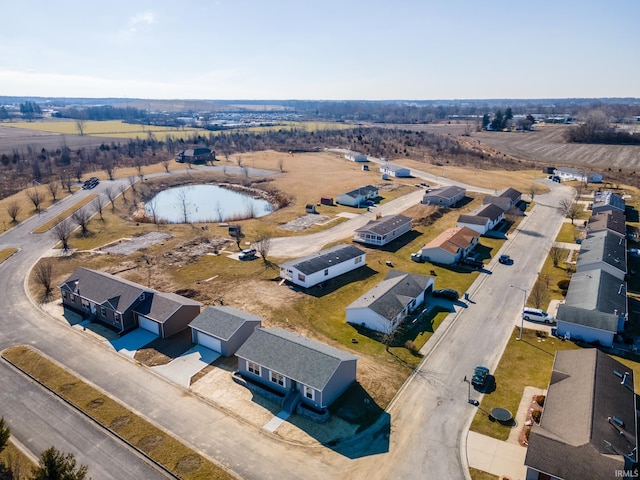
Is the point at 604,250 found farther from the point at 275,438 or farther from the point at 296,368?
the point at 275,438

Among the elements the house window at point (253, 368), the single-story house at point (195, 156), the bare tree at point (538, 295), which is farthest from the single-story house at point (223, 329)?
the single-story house at point (195, 156)

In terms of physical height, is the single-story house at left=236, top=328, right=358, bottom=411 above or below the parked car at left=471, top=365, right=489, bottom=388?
above

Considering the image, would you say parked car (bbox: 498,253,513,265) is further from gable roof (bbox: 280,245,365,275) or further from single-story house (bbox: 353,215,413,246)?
gable roof (bbox: 280,245,365,275)

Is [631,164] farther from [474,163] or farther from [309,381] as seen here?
[309,381]

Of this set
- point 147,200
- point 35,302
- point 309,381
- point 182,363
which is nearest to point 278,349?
point 309,381

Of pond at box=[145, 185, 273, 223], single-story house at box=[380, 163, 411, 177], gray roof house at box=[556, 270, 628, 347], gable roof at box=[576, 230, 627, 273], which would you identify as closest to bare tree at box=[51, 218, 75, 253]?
pond at box=[145, 185, 273, 223]

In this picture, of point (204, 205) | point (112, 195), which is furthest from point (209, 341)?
point (112, 195)
